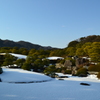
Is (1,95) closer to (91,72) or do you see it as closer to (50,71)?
(50,71)

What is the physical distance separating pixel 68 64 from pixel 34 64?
8883mm

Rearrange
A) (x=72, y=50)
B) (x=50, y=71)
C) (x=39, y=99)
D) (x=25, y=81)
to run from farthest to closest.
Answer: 1. (x=72, y=50)
2. (x=50, y=71)
3. (x=25, y=81)
4. (x=39, y=99)

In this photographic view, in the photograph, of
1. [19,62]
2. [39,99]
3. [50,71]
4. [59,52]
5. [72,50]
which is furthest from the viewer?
[59,52]

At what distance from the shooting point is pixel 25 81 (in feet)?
49.8

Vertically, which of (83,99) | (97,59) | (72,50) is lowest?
(83,99)

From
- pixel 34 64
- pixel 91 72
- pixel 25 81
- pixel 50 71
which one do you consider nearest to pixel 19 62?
pixel 34 64

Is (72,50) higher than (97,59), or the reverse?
(72,50)

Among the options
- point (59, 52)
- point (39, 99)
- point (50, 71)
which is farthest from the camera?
point (59, 52)

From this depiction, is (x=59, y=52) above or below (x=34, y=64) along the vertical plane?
above

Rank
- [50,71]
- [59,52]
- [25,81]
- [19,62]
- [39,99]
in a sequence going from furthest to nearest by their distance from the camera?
[59,52]
[19,62]
[50,71]
[25,81]
[39,99]

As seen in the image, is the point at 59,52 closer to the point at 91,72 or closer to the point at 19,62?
the point at 19,62

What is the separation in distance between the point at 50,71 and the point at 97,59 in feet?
51.2

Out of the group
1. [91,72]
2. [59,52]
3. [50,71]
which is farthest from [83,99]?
[59,52]

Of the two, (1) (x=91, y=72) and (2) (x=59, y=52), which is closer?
(1) (x=91, y=72)
